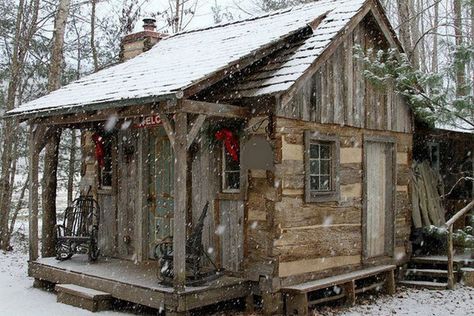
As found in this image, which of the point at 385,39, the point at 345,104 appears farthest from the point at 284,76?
the point at 385,39

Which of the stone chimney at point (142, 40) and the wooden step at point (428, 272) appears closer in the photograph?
the wooden step at point (428, 272)

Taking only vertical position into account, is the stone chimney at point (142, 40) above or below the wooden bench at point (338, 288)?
above

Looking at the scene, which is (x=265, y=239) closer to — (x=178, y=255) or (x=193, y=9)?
(x=178, y=255)

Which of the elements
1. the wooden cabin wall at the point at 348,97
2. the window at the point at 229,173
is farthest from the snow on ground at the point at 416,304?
the wooden cabin wall at the point at 348,97

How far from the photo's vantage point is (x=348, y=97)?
9719 mm

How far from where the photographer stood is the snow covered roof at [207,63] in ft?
25.4

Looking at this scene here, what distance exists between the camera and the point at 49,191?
10.8m

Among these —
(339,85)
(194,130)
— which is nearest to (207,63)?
(194,130)

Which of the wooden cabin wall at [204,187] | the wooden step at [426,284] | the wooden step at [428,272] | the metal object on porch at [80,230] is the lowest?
the wooden step at [426,284]

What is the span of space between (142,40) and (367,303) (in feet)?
24.4

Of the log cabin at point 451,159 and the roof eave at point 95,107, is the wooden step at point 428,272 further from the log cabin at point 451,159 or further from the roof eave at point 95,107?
the roof eave at point 95,107

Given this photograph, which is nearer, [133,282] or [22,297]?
[133,282]

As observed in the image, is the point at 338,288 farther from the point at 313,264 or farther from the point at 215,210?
the point at 215,210

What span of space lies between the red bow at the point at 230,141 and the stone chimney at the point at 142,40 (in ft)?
16.8
